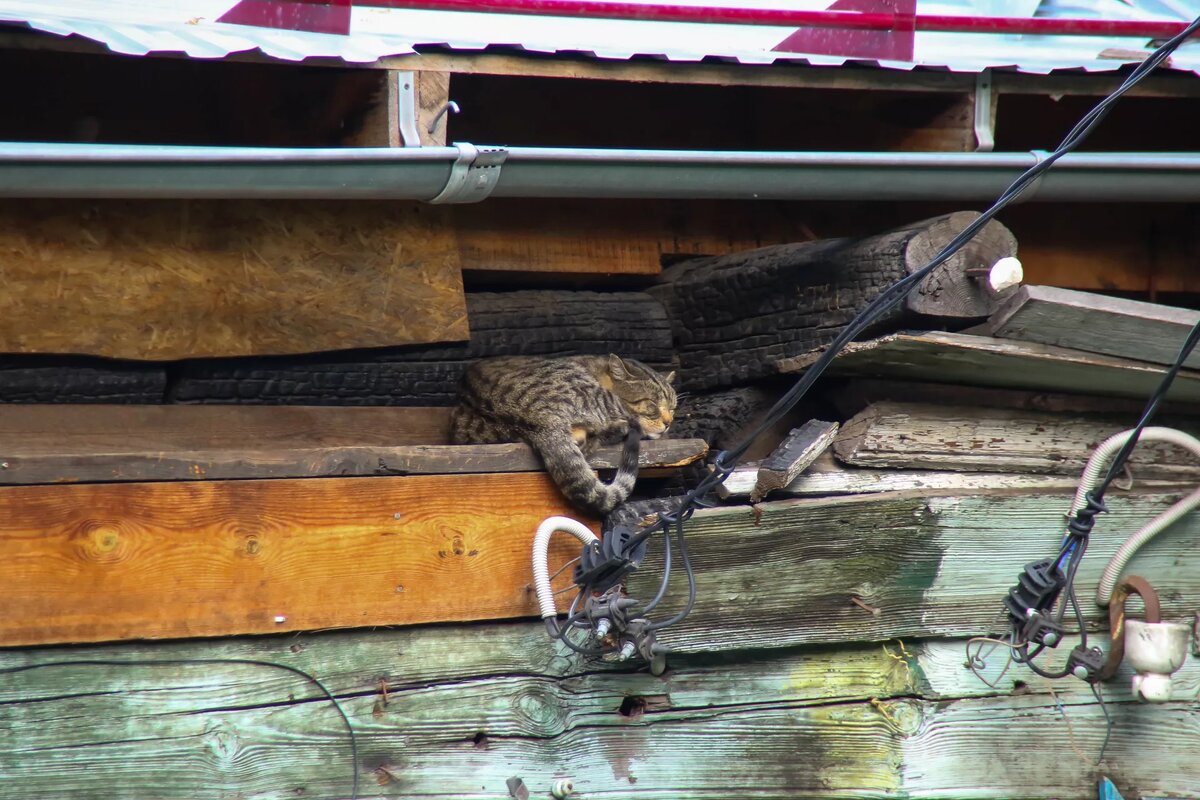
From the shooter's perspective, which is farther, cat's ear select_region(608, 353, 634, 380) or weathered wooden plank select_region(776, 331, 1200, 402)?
cat's ear select_region(608, 353, 634, 380)

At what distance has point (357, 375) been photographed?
11.5 ft

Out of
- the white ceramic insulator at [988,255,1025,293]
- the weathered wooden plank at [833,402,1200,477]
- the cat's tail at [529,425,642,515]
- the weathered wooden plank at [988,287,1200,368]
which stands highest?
the white ceramic insulator at [988,255,1025,293]

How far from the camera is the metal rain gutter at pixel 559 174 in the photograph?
8.39 ft

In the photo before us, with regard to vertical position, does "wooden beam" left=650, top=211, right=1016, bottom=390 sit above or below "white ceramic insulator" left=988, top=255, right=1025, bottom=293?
above

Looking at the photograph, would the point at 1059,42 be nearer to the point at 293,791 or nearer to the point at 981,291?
the point at 981,291

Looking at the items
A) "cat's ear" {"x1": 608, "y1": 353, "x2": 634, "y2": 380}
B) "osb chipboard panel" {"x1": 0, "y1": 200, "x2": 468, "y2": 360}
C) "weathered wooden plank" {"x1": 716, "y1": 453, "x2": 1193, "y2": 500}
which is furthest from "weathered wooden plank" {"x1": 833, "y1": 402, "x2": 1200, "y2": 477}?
"osb chipboard panel" {"x1": 0, "y1": 200, "x2": 468, "y2": 360}

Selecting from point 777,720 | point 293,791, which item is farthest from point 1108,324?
point 293,791

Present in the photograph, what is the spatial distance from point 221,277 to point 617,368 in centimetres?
124

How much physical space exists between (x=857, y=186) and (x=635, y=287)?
1.09 meters

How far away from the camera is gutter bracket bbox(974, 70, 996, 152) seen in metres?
3.28

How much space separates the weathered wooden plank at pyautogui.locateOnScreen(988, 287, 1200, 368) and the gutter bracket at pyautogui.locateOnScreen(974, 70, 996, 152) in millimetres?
446

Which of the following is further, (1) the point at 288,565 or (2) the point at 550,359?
(2) the point at 550,359

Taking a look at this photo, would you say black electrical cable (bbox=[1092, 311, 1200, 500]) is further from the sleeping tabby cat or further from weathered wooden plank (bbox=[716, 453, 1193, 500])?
the sleeping tabby cat

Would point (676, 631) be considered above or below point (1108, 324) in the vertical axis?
below
